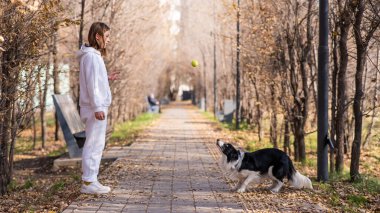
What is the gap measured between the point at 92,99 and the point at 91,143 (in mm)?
714

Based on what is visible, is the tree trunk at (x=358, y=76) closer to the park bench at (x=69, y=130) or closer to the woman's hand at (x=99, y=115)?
the woman's hand at (x=99, y=115)

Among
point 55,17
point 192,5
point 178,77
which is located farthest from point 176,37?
point 55,17

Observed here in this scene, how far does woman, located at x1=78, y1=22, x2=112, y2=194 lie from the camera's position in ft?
25.5

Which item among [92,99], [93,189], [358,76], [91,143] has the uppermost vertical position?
[358,76]

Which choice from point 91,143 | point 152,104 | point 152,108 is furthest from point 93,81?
point 152,108

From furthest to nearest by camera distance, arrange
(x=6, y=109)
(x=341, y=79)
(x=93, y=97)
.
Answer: (x=341, y=79), (x=6, y=109), (x=93, y=97)

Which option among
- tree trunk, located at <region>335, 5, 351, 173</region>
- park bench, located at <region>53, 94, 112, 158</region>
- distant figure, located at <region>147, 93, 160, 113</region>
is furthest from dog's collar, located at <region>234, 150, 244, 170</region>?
distant figure, located at <region>147, 93, 160, 113</region>

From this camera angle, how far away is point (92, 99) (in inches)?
303

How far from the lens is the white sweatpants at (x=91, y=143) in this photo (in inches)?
316

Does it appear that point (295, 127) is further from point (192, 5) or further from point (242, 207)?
point (192, 5)

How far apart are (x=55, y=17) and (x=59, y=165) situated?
5.11 m

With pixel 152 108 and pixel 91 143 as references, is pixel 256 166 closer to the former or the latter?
pixel 91 143

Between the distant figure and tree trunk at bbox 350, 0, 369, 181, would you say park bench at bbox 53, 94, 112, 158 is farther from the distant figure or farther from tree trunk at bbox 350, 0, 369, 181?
the distant figure

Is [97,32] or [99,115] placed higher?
[97,32]
